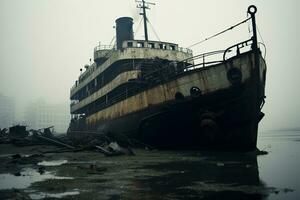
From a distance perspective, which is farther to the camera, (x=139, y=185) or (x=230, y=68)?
(x=230, y=68)

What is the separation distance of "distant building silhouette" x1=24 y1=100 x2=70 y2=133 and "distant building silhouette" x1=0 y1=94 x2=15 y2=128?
774 cm

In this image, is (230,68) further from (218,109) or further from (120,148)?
(120,148)

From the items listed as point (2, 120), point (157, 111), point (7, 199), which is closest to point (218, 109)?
point (157, 111)

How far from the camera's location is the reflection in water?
5.05 metres

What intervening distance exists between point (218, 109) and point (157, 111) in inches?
136

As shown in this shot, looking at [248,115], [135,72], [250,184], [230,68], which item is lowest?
[250,184]

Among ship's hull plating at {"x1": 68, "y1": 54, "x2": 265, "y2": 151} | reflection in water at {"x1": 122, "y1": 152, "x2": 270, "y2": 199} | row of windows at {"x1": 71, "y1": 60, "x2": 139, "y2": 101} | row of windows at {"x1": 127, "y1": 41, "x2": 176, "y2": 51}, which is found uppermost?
row of windows at {"x1": 127, "y1": 41, "x2": 176, "y2": 51}

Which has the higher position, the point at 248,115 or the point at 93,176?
the point at 248,115

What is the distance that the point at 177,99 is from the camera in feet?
45.0

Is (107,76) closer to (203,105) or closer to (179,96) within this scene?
(179,96)

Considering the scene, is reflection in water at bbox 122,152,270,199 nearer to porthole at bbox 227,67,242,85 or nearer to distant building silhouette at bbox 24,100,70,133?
porthole at bbox 227,67,242,85

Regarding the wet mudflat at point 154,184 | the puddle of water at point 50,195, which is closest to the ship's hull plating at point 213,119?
the wet mudflat at point 154,184

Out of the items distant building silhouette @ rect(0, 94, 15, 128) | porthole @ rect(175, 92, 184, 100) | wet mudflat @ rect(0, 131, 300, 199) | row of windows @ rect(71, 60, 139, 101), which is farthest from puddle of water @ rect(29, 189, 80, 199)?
distant building silhouette @ rect(0, 94, 15, 128)

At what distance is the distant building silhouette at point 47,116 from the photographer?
14488cm
